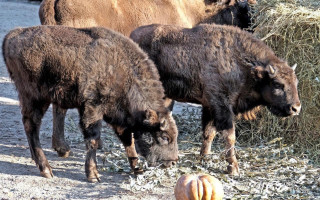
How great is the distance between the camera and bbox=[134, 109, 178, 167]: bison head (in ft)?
20.8

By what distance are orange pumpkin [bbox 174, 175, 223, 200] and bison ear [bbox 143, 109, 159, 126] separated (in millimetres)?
1284

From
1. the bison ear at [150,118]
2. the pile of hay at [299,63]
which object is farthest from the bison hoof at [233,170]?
the pile of hay at [299,63]

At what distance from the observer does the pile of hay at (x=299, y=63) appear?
7.92m

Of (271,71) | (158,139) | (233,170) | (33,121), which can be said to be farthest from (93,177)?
(271,71)

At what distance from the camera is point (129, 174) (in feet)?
22.1

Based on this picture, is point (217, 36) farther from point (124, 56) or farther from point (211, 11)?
point (211, 11)

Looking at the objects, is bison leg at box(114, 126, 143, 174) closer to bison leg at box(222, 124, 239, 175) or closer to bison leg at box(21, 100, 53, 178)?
bison leg at box(21, 100, 53, 178)

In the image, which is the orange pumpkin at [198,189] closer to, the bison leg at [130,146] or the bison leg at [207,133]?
the bison leg at [130,146]

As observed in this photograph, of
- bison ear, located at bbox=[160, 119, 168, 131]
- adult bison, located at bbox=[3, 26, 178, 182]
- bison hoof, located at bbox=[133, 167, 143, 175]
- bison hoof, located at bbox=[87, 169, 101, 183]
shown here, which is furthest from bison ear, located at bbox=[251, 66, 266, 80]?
bison hoof, located at bbox=[87, 169, 101, 183]

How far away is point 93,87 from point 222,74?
170 cm

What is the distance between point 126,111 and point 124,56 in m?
0.67

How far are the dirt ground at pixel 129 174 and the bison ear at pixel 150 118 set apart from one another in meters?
0.58

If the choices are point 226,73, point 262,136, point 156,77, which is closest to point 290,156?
point 262,136

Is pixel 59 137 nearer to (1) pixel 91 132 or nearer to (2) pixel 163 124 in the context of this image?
(1) pixel 91 132
